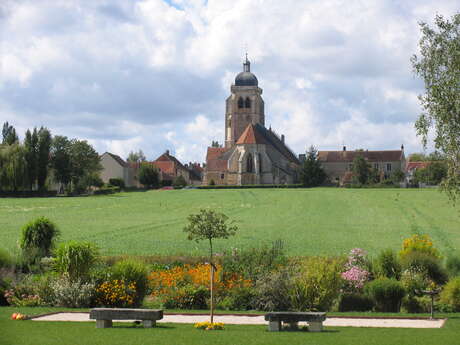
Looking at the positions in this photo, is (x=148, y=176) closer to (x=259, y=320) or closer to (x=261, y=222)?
(x=261, y=222)

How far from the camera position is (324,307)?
56.2 ft

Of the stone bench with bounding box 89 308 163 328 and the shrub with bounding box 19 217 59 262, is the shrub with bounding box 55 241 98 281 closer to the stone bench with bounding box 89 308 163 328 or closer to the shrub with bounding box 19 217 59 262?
the stone bench with bounding box 89 308 163 328

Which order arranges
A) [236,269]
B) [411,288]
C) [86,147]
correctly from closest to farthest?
A: [411,288] < [236,269] < [86,147]

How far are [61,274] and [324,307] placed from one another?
7.43 m

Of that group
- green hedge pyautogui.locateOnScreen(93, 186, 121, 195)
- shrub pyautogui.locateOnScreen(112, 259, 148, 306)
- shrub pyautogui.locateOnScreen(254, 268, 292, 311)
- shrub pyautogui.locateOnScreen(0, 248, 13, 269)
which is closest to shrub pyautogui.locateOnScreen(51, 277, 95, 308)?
shrub pyautogui.locateOnScreen(112, 259, 148, 306)

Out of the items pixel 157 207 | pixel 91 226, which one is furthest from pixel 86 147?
pixel 91 226

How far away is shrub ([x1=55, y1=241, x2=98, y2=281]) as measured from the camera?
58.6ft

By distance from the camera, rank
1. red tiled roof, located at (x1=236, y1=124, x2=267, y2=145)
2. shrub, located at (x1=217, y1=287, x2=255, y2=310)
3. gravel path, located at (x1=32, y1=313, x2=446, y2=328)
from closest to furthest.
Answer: gravel path, located at (x1=32, y1=313, x2=446, y2=328) < shrub, located at (x1=217, y1=287, x2=255, y2=310) < red tiled roof, located at (x1=236, y1=124, x2=267, y2=145)

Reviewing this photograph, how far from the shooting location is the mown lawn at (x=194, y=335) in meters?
11.5

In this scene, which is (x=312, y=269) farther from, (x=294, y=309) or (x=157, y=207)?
Result: (x=157, y=207)

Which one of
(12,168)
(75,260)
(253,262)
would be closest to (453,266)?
(253,262)

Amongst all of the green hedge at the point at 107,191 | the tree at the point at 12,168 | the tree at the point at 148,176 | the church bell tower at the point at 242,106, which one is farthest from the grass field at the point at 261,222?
the church bell tower at the point at 242,106

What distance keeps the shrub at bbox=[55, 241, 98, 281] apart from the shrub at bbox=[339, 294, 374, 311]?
717 cm

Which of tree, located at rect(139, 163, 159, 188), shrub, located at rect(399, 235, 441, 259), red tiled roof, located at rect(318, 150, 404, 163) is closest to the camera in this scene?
shrub, located at rect(399, 235, 441, 259)
